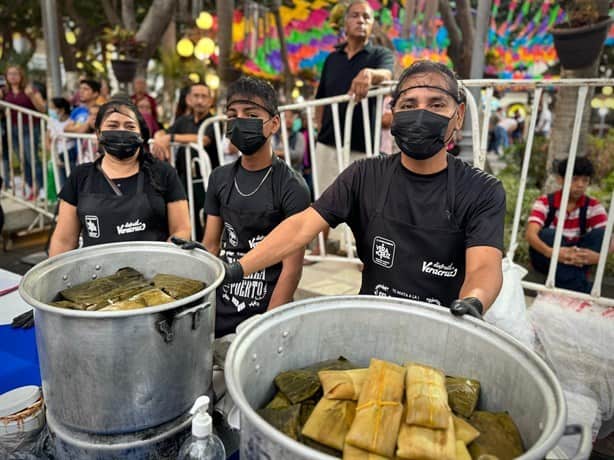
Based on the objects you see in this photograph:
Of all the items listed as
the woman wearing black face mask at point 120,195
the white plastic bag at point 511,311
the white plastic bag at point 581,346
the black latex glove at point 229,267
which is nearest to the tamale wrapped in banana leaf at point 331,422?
the black latex glove at point 229,267

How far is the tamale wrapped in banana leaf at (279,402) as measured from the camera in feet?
3.49

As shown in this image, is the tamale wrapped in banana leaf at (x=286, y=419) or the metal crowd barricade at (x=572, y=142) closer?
the tamale wrapped in banana leaf at (x=286, y=419)

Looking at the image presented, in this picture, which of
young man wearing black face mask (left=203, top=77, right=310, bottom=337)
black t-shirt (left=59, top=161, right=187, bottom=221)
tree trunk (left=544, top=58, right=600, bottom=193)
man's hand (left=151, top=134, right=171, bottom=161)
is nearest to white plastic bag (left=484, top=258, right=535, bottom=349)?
young man wearing black face mask (left=203, top=77, right=310, bottom=337)

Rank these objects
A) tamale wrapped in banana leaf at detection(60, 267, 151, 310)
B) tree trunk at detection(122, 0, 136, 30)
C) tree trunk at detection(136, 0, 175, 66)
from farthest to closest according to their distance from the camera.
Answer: tree trunk at detection(122, 0, 136, 30), tree trunk at detection(136, 0, 175, 66), tamale wrapped in banana leaf at detection(60, 267, 151, 310)

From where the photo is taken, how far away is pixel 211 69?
62.8ft

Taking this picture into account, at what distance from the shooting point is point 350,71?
380 cm

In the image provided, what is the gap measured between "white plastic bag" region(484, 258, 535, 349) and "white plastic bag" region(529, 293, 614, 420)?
124 mm

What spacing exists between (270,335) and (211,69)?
767 inches

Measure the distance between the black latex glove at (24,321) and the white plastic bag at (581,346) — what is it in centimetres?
240

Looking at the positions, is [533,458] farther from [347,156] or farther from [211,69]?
[211,69]

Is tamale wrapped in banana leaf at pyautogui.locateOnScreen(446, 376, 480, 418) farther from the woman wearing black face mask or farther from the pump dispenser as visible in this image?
the woman wearing black face mask

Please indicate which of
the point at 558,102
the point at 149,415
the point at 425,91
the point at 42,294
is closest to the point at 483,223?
the point at 425,91

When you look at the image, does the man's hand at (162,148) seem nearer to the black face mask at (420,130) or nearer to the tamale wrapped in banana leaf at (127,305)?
the black face mask at (420,130)

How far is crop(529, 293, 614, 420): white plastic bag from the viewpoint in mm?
2477
